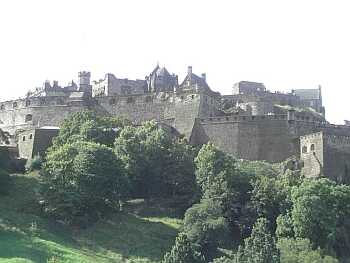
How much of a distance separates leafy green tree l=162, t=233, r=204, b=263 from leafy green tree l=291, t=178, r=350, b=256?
815 cm

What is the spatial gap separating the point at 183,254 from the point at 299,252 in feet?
26.0

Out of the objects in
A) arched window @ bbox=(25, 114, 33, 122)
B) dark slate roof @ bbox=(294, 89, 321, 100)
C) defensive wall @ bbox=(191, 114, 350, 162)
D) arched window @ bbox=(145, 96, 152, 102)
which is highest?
dark slate roof @ bbox=(294, 89, 321, 100)

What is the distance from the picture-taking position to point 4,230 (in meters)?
51.3

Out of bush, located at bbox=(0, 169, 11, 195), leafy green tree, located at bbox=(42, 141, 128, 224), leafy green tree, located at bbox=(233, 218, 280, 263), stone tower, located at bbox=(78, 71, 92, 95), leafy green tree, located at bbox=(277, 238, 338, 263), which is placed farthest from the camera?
stone tower, located at bbox=(78, 71, 92, 95)

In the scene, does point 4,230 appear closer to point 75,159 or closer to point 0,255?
point 0,255

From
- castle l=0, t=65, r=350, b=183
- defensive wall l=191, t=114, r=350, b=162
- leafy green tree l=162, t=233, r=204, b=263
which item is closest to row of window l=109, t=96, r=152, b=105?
castle l=0, t=65, r=350, b=183

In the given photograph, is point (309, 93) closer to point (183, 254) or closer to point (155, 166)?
point (155, 166)

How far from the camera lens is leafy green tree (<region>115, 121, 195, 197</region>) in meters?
63.3

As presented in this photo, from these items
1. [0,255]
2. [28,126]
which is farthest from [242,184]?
[28,126]

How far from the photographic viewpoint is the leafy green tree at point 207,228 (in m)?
52.2

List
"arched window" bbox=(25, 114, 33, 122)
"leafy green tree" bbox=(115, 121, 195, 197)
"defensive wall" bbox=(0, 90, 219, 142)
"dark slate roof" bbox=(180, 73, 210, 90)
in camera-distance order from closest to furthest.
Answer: "leafy green tree" bbox=(115, 121, 195, 197)
"defensive wall" bbox=(0, 90, 219, 142)
"arched window" bbox=(25, 114, 33, 122)
"dark slate roof" bbox=(180, 73, 210, 90)

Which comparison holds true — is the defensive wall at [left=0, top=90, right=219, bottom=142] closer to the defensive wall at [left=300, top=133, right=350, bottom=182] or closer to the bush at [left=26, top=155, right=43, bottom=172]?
the defensive wall at [left=300, top=133, right=350, bottom=182]

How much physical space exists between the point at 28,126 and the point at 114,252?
3576 cm

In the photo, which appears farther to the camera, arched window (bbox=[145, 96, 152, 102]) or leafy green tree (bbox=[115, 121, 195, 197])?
arched window (bbox=[145, 96, 152, 102])
